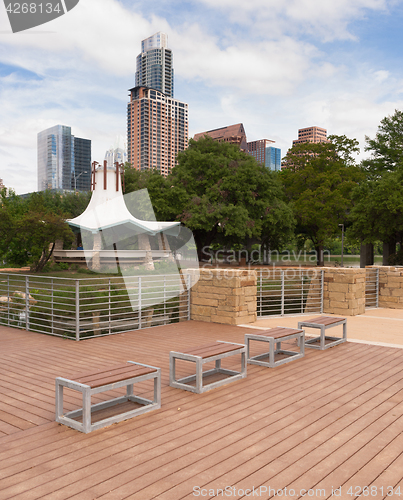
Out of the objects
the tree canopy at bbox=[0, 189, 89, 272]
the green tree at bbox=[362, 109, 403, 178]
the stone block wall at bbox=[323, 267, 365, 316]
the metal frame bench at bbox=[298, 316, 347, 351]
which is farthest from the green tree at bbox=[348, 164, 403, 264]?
the metal frame bench at bbox=[298, 316, 347, 351]

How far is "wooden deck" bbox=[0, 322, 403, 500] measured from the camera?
310 centimetres

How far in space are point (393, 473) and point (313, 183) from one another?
44876 mm

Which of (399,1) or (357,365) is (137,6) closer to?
(399,1)

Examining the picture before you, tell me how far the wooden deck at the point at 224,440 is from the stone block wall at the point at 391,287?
27.4 ft

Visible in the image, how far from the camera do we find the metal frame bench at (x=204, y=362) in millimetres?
5180

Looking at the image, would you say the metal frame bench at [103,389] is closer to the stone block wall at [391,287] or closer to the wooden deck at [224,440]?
the wooden deck at [224,440]

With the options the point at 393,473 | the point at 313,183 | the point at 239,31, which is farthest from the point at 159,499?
the point at 313,183

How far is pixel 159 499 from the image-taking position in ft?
9.55

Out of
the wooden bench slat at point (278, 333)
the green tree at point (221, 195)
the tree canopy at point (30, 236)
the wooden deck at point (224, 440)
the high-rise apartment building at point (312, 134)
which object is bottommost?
the wooden deck at point (224, 440)

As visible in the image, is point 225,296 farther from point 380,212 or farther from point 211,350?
point 380,212

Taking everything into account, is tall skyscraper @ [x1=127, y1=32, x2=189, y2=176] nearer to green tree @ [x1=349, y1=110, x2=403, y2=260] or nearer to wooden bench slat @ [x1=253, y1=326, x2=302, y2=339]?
green tree @ [x1=349, y1=110, x2=403, y2=260]

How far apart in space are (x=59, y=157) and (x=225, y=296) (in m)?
134

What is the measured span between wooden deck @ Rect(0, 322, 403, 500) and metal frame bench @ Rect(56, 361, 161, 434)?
0.26ft

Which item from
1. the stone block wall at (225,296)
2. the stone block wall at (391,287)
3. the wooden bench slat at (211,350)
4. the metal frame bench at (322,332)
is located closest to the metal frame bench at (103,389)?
the wooden bench slat at (211,350)
